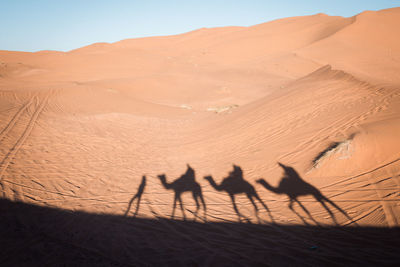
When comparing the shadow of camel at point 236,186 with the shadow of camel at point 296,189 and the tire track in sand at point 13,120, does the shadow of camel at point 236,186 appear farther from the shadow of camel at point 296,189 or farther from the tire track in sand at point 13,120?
the tire track in sand at point 13,120

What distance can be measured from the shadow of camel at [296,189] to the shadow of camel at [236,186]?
350 millimetres

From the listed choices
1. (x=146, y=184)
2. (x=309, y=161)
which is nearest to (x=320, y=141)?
(x=309, y=161)

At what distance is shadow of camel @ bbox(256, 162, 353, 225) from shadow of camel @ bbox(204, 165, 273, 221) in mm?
350

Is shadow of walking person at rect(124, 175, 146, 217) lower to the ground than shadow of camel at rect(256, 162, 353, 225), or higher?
lower

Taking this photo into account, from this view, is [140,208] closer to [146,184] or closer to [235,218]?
[146,184]

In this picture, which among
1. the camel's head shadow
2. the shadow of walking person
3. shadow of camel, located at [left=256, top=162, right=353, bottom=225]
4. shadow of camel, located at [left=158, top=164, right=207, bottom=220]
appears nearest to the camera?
shadow of camel, located at [left=256, top=162, right=353, bottom=225]

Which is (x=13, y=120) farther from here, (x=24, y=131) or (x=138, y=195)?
(x=138, y=195)

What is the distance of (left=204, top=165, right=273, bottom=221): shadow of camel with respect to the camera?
488 centimetres

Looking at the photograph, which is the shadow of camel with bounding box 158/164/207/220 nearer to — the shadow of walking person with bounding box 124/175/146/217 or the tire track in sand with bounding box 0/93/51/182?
the shadow of walking person with bounding box 124/175/146/217

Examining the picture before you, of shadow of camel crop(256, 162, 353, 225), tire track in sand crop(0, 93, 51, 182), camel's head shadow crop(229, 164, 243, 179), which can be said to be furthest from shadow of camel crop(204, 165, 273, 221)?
tire track in sand crop(0, 93, 51, 182)

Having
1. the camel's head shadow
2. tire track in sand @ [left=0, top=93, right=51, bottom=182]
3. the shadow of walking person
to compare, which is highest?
tire track in sand @ [left=0, top=93, right=51, bottom=182]

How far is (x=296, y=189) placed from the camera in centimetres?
476

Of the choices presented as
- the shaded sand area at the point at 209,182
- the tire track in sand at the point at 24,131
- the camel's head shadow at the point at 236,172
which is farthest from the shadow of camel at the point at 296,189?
the tire track in sand at the point at 24,131

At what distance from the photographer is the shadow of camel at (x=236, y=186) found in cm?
488
